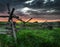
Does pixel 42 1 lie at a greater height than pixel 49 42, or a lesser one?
greater

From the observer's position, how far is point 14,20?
7371 millimetres

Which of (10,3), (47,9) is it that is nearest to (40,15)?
(47,9)

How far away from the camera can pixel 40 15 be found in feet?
25.0

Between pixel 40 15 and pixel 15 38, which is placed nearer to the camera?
pixel 15 38

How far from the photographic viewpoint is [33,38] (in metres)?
6.97

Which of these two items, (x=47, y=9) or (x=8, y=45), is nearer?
(x=8, y=45)

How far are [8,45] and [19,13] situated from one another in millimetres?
1039

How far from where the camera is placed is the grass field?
6910mm

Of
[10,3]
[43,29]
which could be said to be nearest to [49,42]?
[43,29]

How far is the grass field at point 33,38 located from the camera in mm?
6910

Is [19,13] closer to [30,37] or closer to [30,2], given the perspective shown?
[30,2]

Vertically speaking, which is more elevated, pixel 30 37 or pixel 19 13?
pixel 19 13

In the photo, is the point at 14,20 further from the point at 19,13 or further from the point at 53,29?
the point at 53,29

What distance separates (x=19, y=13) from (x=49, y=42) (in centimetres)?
117
